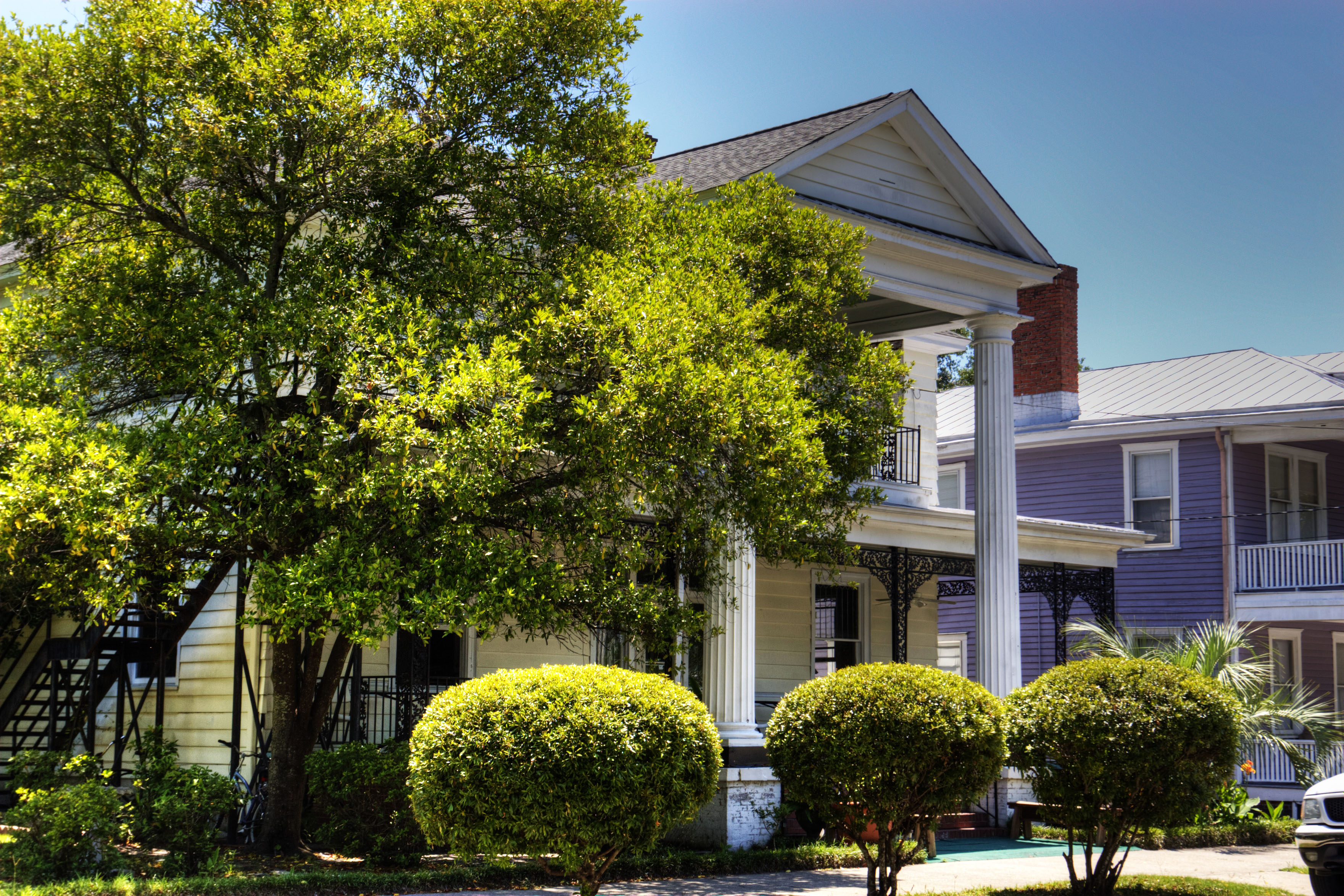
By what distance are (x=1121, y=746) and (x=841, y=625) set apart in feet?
35.8

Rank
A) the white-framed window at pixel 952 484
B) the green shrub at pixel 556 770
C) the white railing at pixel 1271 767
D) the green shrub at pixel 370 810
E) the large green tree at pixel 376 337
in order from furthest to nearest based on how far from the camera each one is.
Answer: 1. the white-framed window at pixel 952 484
2. the white railing at pixel 1271 767
3. the green shrub at pixel 370 810
4. the large green tree at pixel 376 337
5. the green shrub at pixel 556 770

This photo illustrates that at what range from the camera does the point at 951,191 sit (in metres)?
16.5

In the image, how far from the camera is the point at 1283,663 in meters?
24.3

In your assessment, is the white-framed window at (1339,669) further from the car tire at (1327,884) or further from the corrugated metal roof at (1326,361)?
the car tire at (1327,884)

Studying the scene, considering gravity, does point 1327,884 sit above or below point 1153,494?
below

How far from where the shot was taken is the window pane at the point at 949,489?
27594 millimetres

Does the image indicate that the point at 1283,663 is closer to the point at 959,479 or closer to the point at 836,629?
the point at 959,479

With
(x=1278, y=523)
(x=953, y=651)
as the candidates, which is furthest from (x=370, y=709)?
(x=1278, y=523)

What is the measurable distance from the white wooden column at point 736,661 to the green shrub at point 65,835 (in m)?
6.24

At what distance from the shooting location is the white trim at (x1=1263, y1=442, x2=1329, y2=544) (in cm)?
2441

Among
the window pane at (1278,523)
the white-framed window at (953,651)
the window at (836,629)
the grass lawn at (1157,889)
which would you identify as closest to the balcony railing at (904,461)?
the window at (836,629)

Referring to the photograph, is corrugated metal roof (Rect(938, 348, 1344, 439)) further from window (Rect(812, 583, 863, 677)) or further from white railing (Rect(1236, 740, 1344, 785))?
white railing (Rect(1236, 740, 1344, 785))

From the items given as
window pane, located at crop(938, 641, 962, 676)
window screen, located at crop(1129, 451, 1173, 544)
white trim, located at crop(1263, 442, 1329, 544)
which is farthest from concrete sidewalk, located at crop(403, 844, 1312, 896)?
window pane, located at crop(938, 641, 962, 676)

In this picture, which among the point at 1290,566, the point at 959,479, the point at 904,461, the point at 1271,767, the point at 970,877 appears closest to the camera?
the point at 970,877
